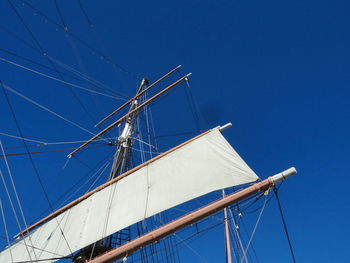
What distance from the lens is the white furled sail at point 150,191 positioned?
25.3 feet

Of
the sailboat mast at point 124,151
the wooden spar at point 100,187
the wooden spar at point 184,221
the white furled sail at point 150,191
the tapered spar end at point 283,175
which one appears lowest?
the wooden spar at point 184,221

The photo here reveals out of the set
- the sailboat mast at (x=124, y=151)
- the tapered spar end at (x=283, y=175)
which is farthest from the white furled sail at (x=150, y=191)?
the sailboat mast at (x=124, y=151)

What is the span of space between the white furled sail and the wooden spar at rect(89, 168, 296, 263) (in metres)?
0.66

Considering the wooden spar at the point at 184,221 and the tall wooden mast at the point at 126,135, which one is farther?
the tall wooden mast at the point at 126,135

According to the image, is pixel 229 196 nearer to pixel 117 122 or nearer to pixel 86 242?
pixel 86 242

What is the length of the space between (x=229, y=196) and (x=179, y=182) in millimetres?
2412

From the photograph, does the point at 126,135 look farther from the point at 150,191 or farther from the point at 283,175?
the point at 283,175

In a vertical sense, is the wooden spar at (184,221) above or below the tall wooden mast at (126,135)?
below

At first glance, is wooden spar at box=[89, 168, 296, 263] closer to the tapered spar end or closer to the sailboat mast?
the tapered spar end

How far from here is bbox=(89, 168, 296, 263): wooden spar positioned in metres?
5.95

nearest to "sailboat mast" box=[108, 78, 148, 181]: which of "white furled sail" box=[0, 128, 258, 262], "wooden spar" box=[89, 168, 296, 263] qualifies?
"white furled sail" box=[0, 128, 258, 262]

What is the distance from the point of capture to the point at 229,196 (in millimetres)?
6203

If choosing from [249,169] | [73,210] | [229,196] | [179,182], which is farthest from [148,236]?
[73,210]

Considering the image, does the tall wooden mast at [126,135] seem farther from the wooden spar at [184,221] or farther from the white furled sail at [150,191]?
the wooden spar at [184,221]
